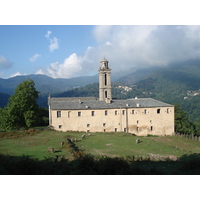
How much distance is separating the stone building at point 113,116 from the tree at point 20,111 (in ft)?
11.2

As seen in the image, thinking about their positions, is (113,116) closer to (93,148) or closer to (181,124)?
(93,148)

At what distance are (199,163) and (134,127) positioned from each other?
26207mm

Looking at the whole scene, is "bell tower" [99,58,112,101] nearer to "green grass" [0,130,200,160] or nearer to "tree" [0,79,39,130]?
"tree" [0,79,39,130]

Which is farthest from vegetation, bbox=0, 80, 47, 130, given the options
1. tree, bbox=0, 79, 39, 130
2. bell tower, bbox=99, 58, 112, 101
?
bell tower, bbox=99, 58, 112, 101

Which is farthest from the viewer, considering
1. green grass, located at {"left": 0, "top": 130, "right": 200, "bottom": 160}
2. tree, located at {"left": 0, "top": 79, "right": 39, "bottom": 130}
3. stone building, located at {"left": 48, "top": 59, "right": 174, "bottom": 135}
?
stone building, located at {"left": 48, "top": 59, "right": 174, "bottom": 135}

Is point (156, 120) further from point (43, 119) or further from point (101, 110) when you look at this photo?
point (43, 119)

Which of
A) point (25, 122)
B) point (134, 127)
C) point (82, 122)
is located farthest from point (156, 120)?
point (25, 122)

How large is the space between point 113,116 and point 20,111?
16.8m

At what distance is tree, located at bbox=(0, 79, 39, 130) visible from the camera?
32.9 m

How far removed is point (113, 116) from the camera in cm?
3788

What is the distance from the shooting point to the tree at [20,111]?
32.9 metres

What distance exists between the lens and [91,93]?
18638cm

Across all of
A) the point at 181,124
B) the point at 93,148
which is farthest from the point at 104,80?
the point at 93,148

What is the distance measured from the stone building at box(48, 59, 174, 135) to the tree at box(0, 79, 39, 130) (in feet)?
11.2
